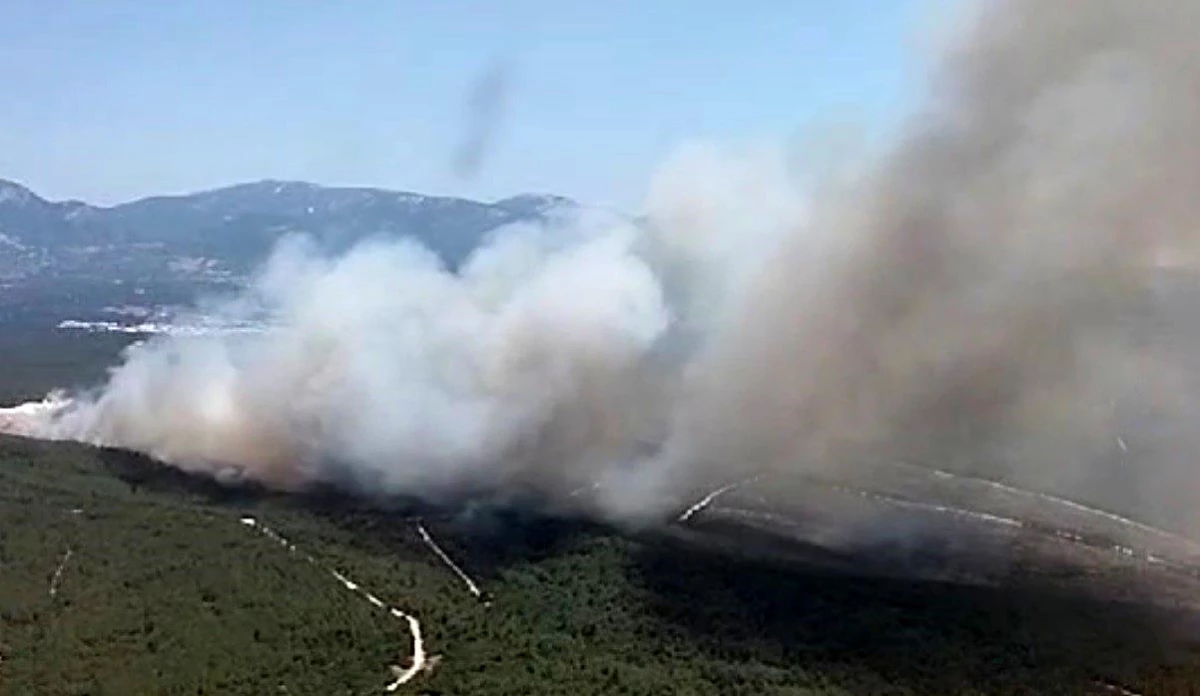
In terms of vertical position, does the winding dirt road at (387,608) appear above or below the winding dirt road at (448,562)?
below

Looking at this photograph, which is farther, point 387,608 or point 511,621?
point 387,608

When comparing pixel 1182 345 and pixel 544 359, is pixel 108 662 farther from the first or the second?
pixel 1182 345

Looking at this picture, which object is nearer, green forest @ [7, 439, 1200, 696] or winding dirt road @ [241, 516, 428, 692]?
green forest @ [7, 439, 1200, 696]

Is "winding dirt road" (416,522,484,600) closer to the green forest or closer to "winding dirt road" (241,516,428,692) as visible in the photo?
the green forest

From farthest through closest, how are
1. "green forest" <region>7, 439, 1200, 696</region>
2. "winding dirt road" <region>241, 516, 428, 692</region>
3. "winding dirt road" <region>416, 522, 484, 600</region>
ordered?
"winding dirt road" <region>416, 522, 484, 600</region> → "winding dirt road" <region>241, 516, 428, 692</region> → "green forest" <region>7, 439, 1200, 696</region>

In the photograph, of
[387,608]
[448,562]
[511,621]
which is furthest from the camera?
[448,562]

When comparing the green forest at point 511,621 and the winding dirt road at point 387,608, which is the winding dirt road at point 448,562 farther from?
the winding dirt road at point 387,608

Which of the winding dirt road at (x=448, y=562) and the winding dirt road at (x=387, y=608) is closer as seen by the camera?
the winding dirt road at (x=387, y=608)

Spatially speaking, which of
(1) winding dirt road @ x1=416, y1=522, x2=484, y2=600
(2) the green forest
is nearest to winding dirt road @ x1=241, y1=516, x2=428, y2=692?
(2) the green forest

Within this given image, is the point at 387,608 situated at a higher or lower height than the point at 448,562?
lower

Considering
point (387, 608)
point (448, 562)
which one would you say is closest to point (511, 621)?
point (387, 608)

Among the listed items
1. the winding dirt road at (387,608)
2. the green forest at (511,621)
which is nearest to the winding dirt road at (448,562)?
the green forest at (511,621)

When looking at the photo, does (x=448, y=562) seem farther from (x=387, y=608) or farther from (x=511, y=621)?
(x=511, y=621)
